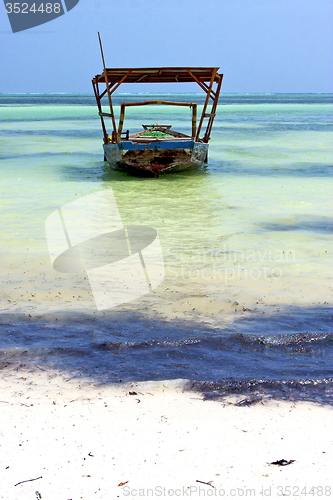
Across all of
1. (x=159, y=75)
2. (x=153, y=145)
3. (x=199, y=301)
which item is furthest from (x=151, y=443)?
(x=159, y=75)

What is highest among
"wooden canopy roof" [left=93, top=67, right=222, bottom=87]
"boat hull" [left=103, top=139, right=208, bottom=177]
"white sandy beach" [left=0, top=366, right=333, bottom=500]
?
"wooden canopy roof" [left=93, top=67, right=222, bottom=87]

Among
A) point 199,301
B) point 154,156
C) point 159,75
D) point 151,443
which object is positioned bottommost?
point 154,156

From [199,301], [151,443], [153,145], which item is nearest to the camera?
[151,443]

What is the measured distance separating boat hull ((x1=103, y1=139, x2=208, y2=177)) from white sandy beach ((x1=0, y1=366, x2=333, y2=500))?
1058 cm

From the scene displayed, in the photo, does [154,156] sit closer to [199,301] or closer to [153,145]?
[153,145]

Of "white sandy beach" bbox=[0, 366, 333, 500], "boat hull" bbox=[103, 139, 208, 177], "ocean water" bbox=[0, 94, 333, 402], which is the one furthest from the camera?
"boat hull" bbox=[103, 139, 208, 177]

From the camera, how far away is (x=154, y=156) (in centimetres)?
1370

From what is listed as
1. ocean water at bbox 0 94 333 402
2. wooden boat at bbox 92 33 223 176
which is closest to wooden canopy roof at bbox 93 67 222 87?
wooden boat at bbox 92 33 223 176

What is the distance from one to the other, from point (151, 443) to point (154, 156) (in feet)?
37.3

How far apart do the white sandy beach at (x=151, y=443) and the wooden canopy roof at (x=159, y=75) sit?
11.6 meters

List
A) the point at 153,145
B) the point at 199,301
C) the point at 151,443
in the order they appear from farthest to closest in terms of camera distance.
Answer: the point at 153,145, the point at 199,301, the point at 151,443

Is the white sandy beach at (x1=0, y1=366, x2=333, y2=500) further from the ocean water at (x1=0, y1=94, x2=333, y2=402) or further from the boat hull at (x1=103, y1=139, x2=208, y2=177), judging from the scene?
the boat hull at (x1=103, y1=139, x2=208, y2=177)

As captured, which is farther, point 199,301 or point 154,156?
point 154,156

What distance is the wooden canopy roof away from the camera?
1370 cm
